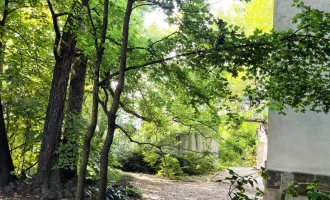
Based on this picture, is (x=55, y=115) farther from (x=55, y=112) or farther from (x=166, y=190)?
(x=166, y=190)

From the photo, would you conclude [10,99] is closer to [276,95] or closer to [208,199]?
[208,199]

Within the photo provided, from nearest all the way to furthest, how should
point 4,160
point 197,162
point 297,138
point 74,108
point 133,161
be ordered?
point 297,138, point 4,160, point 74,108, point 197,162, point 133,161

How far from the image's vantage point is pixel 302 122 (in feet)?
11.7

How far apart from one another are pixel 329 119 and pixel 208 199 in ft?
16.3

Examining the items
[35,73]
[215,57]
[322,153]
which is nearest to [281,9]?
[215,57]

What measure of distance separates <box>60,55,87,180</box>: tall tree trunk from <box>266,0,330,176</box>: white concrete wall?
3.56m

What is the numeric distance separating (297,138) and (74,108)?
4386 millimetres

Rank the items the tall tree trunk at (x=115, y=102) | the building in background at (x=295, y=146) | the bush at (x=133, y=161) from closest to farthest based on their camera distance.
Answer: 1. the tall tree trunk at (x=115, y=102)
2. the building in background at (x=295, y=146)
3. the bush at (x=133, y=161)

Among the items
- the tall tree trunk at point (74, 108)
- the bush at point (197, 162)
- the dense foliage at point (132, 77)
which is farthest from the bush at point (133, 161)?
A: the tall tree trunk at point (74, 108)

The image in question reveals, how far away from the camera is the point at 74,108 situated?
653cm

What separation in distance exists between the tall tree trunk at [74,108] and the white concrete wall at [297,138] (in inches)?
140

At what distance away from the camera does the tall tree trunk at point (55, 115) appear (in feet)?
19.5

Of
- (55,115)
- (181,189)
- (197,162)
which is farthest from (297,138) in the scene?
(181,189)

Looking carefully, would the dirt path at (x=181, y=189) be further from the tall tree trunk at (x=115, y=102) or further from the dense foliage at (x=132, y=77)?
the tall tree trunk at (x=115, y=102)
